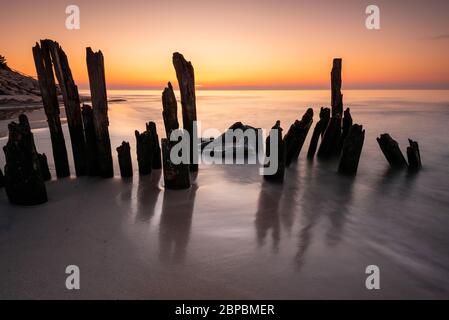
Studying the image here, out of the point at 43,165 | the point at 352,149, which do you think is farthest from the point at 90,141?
the point at 352,149

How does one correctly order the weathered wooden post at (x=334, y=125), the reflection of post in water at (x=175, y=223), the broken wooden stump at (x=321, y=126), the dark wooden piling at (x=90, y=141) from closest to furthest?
the reflection of post in water at (x=175, y=223), the dark wooden piling at (x=90, y=141), the weathered wooden post at (x=334, y=125), the broken wooden stump at (x=321, y=126)

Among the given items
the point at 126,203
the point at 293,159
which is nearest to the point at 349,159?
the point at 293,159

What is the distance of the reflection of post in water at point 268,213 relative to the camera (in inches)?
143

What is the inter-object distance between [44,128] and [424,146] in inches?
575

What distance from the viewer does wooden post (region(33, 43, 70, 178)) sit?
5129 mm

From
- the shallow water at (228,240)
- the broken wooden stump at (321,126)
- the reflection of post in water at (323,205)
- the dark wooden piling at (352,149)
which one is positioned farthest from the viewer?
the broken wooden stump at (321,126)

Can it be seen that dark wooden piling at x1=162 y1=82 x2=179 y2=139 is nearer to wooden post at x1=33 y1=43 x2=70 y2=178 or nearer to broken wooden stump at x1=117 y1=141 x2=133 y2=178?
broken wooden stump at x1=117 y1=141 x2=133 y2=178

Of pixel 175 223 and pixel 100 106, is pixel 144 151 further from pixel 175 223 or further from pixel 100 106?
pixel 175 223

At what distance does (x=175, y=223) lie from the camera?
3.92 m

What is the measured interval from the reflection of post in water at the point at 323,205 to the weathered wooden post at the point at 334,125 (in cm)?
122

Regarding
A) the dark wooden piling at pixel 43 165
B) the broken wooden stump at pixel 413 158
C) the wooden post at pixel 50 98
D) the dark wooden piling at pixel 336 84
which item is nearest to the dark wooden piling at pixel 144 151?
the wooden post at pixel 50 98

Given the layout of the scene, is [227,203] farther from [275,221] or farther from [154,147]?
[154,147]

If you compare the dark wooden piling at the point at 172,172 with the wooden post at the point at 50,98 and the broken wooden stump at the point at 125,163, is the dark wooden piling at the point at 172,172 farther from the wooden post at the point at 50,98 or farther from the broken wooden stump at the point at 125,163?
the wooden post at the point at 50,98

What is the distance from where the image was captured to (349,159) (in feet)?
21.2
